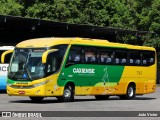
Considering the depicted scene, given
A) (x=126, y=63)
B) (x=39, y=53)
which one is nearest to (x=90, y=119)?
(x=39, y=53)

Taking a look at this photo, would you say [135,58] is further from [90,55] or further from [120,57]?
[90,55]

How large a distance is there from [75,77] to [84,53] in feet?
4.14

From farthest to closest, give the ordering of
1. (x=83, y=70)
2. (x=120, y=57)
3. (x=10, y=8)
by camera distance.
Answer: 1. (x=10, y=8)
2. (x=120, y=57)
3. (x=83, y=70)

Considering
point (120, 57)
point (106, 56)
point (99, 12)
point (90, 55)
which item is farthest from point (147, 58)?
point (99, 12)

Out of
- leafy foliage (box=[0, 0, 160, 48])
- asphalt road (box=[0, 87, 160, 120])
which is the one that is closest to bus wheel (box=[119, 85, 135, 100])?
asphalt road (box=[0, 87, 160, 120])

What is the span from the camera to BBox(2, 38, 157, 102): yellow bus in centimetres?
2367

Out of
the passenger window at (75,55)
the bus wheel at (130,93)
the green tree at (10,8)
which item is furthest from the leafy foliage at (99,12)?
the passenger window at (75,55)

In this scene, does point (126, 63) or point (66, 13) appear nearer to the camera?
point (126, 63)

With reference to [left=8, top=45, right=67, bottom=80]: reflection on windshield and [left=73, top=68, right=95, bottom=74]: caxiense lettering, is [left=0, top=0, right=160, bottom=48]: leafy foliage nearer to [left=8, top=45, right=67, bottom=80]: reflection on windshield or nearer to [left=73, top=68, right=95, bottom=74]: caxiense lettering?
[left=73, top=68, right=95, bottom=74]: caxiense lettering

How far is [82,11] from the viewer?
57.0m

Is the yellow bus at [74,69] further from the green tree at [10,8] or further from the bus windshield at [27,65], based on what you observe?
the green tree at [10,8]

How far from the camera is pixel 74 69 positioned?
25.1 meters

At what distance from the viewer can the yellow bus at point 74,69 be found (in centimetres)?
2367

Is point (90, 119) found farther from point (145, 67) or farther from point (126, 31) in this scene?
point (126, 31)
